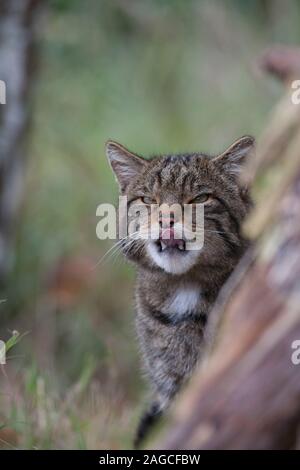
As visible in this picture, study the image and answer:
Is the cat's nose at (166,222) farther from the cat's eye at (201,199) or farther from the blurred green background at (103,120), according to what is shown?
the blurred green background at (103,120)

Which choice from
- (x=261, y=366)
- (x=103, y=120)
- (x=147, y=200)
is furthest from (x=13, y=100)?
(x=261, y=366)

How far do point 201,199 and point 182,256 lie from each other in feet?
1.00

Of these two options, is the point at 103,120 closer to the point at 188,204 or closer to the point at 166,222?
the point at 188,204

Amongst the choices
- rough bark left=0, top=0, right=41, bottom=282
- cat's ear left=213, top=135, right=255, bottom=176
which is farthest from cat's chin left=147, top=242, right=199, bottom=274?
rough bark left=0, top=0, right=41, bottom=282

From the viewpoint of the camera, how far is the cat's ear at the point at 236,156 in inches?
160

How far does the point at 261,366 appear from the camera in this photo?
8.02ft

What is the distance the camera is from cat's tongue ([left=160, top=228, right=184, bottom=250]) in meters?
3.75

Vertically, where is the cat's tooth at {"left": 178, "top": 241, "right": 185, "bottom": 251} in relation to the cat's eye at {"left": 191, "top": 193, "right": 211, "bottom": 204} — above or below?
below

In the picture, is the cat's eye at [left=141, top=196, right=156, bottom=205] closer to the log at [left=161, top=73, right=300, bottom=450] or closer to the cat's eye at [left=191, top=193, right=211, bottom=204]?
the cat's eye at [left=191, top=193, right=211, bottom=204]

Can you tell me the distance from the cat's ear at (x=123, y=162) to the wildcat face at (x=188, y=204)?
0.17 ft

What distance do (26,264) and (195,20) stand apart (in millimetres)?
2603

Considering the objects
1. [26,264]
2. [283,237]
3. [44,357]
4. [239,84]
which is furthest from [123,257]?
[239,84]

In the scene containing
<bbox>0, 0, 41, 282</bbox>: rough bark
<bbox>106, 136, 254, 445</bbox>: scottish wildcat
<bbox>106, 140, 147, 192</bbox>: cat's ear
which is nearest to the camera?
<bbox>106, 136, 254, 445</bbox>: scottish wildcat

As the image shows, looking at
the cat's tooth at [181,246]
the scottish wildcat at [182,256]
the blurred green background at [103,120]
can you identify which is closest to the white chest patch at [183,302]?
the scottish wildcat at [182,256]
